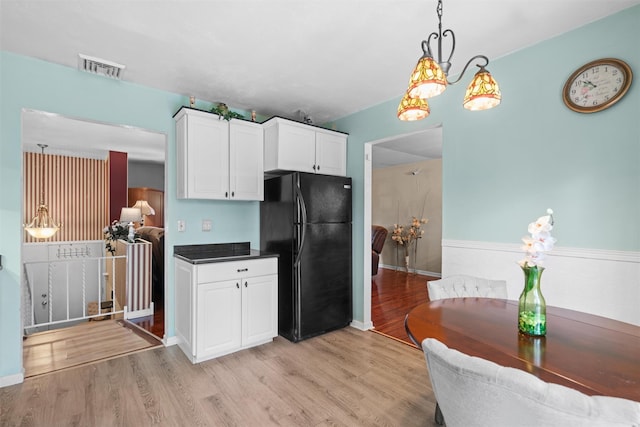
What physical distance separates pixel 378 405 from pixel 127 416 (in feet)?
5.33

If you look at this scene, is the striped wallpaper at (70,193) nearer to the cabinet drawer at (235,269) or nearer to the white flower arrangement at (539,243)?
the cabinet drawer at (235,269)

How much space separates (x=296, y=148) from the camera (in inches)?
131

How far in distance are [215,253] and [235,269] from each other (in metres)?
0.55

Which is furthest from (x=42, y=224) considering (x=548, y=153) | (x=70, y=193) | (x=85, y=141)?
(x=548, y=153)

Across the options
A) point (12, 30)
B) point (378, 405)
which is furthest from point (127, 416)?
point (12, 30)

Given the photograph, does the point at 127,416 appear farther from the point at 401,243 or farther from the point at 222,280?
the point at 401,243

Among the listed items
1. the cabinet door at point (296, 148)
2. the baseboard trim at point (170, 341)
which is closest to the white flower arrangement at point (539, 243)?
the cabinet door at point (296, 148)

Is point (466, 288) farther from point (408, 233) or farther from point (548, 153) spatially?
point (408, 233)

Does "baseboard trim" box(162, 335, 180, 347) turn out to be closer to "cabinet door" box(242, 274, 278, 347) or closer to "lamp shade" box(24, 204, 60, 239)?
"cabinet door" box(242, 274, 278, 347)

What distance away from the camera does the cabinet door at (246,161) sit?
10.3 ft

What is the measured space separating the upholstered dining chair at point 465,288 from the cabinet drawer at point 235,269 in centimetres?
161

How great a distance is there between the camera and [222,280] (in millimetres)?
2754

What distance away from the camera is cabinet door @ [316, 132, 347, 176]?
3.52 meters

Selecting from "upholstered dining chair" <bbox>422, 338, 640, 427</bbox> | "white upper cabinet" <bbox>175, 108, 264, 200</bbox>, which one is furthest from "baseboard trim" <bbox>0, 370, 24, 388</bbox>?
"upholstered dining chair" <bbox>422, 338, 640, 427</bbox>
